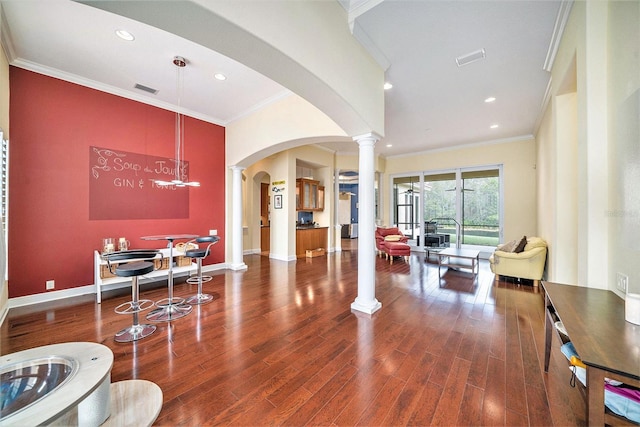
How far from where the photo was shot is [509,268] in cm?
438

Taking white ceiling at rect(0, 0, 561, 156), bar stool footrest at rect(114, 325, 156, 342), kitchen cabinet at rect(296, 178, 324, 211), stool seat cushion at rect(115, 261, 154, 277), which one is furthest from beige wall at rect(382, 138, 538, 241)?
bar stool footrest at rect(114, 325, 156, 342)

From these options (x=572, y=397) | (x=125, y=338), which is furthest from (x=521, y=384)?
(x=125, y=338)

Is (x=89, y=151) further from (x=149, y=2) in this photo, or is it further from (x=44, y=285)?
(x=149, y=2)

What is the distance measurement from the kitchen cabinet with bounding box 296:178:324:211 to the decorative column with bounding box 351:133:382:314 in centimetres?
413

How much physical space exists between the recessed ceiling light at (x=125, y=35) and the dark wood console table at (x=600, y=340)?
4.72 meters

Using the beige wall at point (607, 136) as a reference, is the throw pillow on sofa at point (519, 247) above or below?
below

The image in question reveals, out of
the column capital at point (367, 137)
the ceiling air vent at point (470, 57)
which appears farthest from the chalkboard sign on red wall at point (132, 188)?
the ceiling air vent at point (470, 57)

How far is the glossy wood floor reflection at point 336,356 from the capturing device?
1579mm

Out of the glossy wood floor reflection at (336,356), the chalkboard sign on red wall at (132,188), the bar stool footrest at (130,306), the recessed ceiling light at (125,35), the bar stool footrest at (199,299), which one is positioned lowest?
the glossy wood floor reflection at (336,356)

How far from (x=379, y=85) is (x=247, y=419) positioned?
3.79m

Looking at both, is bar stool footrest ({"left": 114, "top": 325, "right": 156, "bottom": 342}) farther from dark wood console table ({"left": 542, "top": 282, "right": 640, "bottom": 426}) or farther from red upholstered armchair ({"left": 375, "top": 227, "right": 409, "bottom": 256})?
red upholstered armchair ({"left": 375, "top": 227, "right": 409, "bottom": 256})

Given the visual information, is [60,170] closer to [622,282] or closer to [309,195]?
[309,195]

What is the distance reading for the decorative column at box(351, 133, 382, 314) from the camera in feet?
10.4

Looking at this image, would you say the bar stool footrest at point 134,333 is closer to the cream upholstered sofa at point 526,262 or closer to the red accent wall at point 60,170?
the red accent wall at point 60,170
